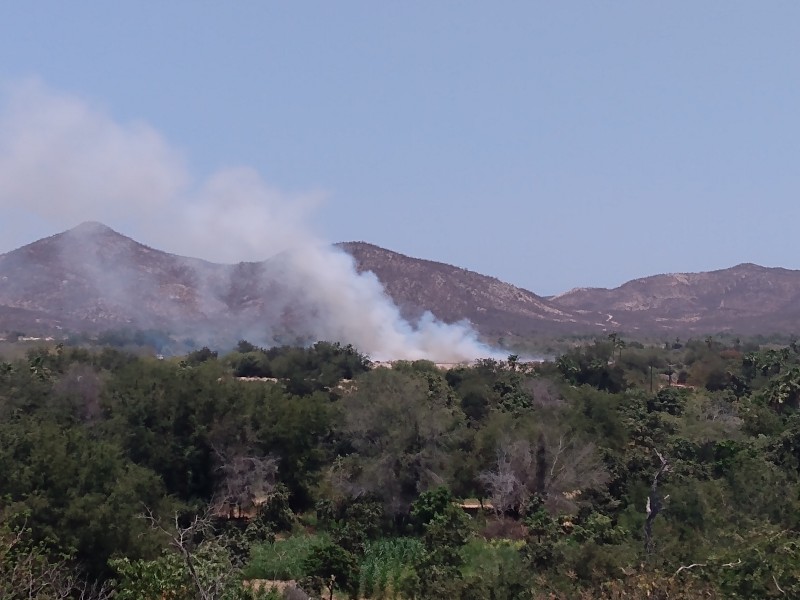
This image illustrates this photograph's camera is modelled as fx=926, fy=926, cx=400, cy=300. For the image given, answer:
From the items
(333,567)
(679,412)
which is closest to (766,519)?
(333,567)

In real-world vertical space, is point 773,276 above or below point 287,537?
above

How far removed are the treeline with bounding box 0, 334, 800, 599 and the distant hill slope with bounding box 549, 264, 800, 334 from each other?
95187mm

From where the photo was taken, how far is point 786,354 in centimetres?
5791

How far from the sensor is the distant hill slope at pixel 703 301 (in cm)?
13988

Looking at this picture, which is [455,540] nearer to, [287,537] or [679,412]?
[287,537]

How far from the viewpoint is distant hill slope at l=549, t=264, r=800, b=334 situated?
140 meters

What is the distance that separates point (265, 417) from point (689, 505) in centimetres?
1488

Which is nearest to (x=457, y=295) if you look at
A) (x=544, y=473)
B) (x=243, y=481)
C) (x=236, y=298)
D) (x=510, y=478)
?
(x=236, y=298)

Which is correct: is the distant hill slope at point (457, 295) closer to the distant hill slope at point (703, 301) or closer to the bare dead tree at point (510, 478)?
the distant hill slope at point (703, 301)

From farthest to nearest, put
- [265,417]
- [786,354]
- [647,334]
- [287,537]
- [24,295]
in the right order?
[647,334] → [24,295] → [786,354] → [265,417] → [287,537]

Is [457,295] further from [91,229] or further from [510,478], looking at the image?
Result: [510,478]

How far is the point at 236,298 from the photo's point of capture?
358 ft

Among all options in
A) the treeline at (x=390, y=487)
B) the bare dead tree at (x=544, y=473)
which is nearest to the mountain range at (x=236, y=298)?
the treeline at (x=390, y=487)

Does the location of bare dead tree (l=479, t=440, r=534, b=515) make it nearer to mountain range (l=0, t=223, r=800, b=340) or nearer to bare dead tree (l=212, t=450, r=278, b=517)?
bare dead tree (l=212, t=450, r=278, b=517)
